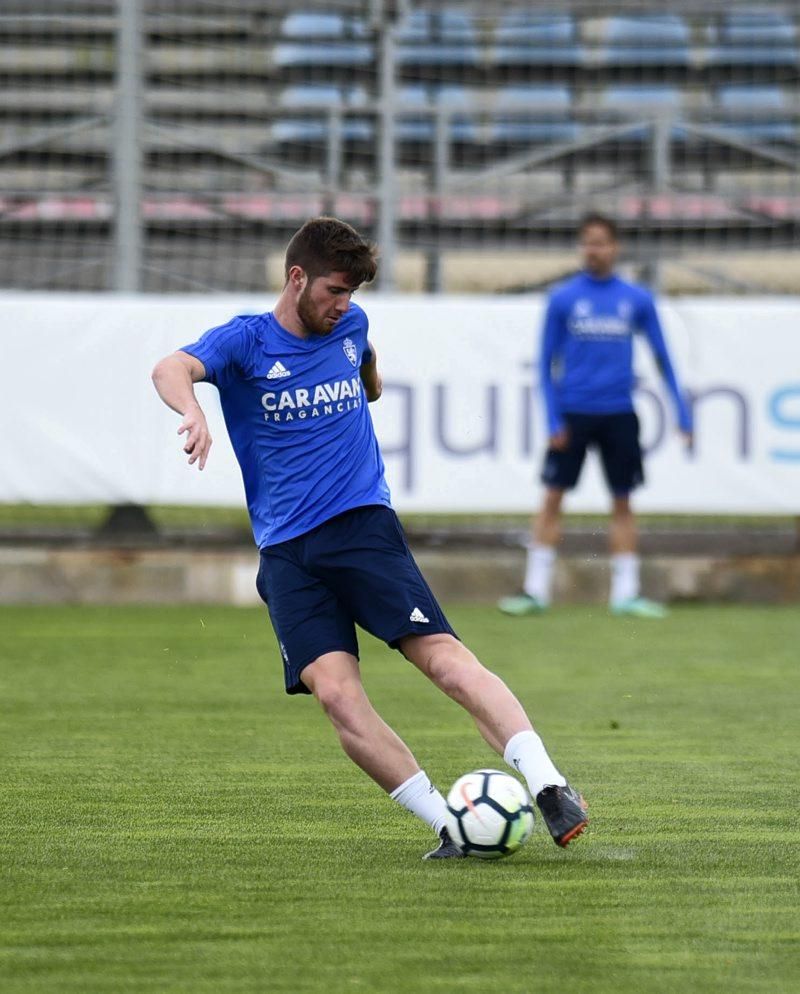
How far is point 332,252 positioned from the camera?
479 cm

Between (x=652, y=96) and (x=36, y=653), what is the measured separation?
27.1 feet

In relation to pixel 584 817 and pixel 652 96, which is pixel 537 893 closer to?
pixel 584 817

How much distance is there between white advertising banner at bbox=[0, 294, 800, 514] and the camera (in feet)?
36.7

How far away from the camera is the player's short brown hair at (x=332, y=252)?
4.80 metres

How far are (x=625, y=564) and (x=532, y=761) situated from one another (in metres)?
6.36

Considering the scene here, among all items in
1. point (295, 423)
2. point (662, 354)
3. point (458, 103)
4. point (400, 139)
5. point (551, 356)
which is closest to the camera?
point (295, 423)

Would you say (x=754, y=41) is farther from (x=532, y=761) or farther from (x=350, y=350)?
(x=532, y=761)

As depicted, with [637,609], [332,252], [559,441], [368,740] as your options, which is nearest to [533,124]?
[559,441]

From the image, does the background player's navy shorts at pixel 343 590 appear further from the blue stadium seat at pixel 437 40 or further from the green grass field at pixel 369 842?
the blue stadium seat at pixel 437 40

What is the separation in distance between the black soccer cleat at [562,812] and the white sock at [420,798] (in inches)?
12.8

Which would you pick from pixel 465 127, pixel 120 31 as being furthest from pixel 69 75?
pixel 465 127

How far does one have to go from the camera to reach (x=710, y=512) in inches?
448

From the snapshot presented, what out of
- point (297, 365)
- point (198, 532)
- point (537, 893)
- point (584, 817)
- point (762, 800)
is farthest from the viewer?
point (198, 532)

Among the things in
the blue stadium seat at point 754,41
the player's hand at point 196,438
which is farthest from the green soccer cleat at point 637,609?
the player's hand at point 196,438
